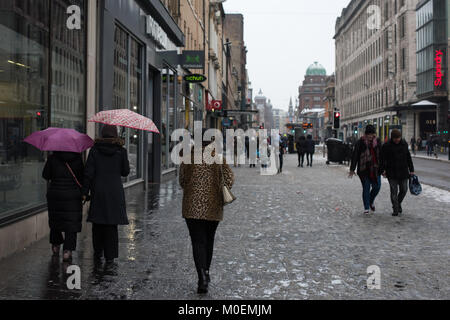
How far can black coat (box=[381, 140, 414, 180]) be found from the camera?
35.9ft

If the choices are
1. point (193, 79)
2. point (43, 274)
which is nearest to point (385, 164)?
point (43, 274)

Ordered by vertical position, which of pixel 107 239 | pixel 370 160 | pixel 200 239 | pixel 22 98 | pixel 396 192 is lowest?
pixel 107 239

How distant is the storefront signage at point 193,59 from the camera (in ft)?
64.6

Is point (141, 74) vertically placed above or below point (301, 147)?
above

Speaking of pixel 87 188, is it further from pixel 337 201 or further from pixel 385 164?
pixel 337 201

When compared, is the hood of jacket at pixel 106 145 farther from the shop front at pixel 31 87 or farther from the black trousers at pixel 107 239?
the shop front at pixel 31 87

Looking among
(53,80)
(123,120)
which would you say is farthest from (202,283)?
(53,80)

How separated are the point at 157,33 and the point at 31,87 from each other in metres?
9.73

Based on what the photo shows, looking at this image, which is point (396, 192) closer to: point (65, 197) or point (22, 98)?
point (65, 197)

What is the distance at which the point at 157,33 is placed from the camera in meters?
17.4

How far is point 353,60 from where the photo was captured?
3974 inches

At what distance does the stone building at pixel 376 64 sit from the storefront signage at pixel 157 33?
3465 cm

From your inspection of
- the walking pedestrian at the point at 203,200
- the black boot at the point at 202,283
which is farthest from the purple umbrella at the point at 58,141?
the black boot at the point at 202,283
